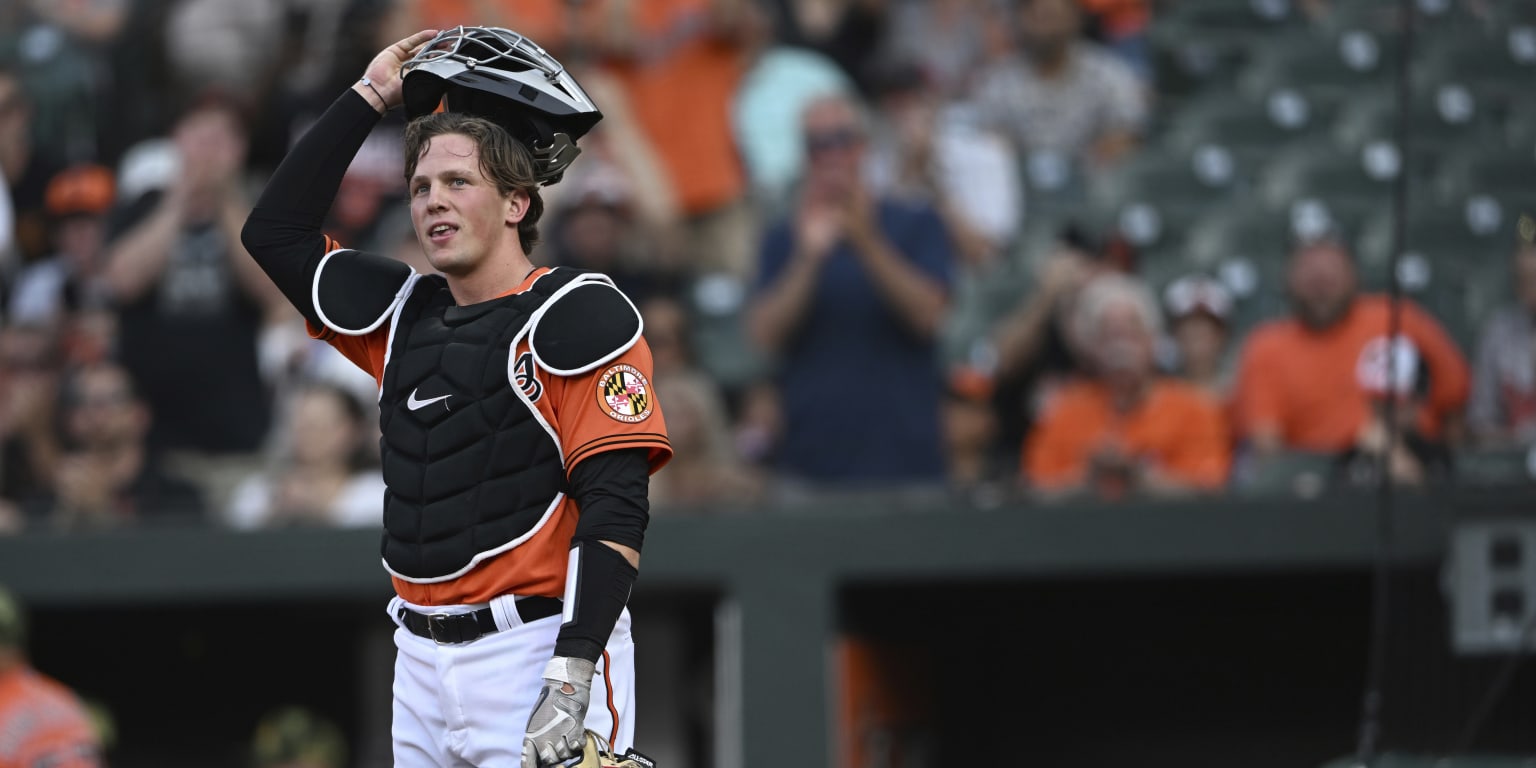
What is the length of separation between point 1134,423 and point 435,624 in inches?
150

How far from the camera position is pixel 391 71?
3.62 metres

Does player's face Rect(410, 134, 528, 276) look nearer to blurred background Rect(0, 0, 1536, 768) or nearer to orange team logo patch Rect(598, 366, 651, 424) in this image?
orange team logo patch Rect(598, 366, 651, 424)

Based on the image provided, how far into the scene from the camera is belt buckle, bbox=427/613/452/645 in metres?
3.37

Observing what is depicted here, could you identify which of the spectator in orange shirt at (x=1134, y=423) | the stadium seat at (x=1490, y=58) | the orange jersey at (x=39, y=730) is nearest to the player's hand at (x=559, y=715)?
the orange jersey at (x=39, y=730)

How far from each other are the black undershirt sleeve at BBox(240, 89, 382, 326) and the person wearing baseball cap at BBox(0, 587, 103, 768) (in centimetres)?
273

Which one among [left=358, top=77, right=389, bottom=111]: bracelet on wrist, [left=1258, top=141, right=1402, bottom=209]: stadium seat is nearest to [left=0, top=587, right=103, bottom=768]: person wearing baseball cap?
[left=358, top=77, right=389, bottom=111]: bracelet on wrist

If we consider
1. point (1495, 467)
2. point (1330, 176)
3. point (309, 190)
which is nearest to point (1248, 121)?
point (1330, 176)

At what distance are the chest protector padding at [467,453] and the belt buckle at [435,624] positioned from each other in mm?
62

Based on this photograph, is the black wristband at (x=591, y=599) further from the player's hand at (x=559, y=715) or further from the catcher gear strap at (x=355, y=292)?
the catcher gear strap at (x=355, y=292)

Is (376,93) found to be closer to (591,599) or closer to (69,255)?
(591,599)

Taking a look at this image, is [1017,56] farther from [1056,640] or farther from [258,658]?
[258,658]

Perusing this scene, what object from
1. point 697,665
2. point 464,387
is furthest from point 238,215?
point 464,387

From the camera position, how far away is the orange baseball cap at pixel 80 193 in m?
8.08

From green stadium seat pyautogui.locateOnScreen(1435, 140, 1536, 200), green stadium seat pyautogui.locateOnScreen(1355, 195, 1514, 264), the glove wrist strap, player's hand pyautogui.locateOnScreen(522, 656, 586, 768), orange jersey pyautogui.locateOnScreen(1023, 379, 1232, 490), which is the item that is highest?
green stadium seat pyautogui.locateOnScreen(1435, 140, 1536, 200)
